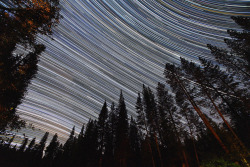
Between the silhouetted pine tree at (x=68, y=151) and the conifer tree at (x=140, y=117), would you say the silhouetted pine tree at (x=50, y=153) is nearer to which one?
the silhouetted pine tree at (x=68, y=151)

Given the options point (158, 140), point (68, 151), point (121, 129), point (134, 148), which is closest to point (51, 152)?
point (68, 151)

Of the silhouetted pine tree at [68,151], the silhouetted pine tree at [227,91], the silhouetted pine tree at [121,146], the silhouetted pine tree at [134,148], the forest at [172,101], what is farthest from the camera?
the silhouetted pine tree at [68,151]

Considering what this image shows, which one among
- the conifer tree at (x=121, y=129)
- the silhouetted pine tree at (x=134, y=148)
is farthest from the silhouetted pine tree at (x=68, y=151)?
the conifer tree at (x=121, y=129)

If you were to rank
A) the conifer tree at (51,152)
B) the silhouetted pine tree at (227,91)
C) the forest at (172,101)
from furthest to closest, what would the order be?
the conifer tree at (51,152)
the silhouetted pine tree at (227,91)
the forest at (172,101)

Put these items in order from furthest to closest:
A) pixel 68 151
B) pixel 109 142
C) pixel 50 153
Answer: pixel 50 153, pixel 68 151, pixel 109 142

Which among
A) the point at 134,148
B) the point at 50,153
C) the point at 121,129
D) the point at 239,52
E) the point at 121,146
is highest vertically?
the point at 239,52

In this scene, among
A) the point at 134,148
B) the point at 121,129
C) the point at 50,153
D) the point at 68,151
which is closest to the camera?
the point at 121,129

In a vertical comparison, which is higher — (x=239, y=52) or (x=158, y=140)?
(x=239, y=52)

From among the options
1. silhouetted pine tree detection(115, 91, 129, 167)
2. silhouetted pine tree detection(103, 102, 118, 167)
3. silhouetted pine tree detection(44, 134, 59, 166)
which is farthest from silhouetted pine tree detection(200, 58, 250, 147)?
silhouetted pine tree detection(44, 134, 59, 166)

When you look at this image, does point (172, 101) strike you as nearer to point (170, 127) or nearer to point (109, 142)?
point (170, 127)

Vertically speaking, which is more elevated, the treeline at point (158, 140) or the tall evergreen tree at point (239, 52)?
the tall evergreen tree at point (239, 52)

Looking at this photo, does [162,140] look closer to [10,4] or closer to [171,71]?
[171,71]

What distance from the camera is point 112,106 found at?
99.6 ft

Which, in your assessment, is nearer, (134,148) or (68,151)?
(134,148)
